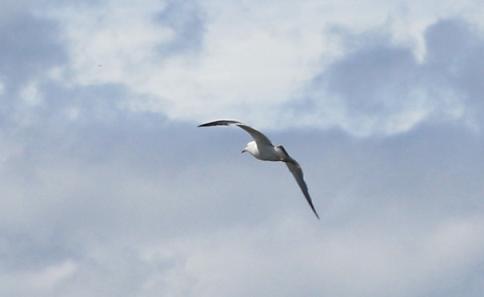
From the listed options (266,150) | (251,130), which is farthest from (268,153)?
(251,130)

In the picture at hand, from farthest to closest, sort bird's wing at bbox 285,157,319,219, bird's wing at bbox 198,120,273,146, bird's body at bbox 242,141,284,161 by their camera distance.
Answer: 1. bird's wing at bbox 285,157,319,219
2. bird's body at bbox 242,141,284,161
3. bird's wing at bbox 198,120,273,146

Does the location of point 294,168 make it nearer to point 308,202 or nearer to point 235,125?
point 308,202

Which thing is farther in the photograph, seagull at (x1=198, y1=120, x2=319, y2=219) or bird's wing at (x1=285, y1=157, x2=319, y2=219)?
bird's wing at (x1=285, y1=157, x2=319, y2=219)

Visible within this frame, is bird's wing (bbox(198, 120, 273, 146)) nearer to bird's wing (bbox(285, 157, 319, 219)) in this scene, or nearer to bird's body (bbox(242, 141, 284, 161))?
bird's body (bbox(242, 141, 284, 161))

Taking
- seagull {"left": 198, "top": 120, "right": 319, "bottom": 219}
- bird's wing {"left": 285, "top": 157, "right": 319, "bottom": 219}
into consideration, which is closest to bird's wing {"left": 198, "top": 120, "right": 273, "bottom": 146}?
seagull {"left": 198, "top": 120, "right": 319, "bottom": 219}

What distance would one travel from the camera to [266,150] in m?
85.4

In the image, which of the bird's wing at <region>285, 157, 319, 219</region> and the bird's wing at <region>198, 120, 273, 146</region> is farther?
the bird's wing at <region>285, 157, 319, 219</region>

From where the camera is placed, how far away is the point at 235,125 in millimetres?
81812

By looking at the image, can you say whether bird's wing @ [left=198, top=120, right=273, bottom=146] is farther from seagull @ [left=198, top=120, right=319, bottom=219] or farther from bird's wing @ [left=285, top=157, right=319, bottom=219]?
bird's wing @ [left=285, top=157, right=319, bottom=219]

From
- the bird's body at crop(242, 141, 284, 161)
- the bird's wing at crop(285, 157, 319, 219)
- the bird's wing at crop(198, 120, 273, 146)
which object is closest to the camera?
the bird's wing at crop(198, 120, 273, 146)

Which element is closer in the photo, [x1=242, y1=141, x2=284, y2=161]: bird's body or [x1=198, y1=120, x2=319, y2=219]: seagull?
[x1=198, y1=120, x2=319, y2=219]: seagull

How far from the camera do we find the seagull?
8288cm

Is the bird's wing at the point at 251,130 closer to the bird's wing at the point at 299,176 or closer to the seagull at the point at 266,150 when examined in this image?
the seagull at the point at 266,150

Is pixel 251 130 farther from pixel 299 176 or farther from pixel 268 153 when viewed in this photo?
pixel 299 176
